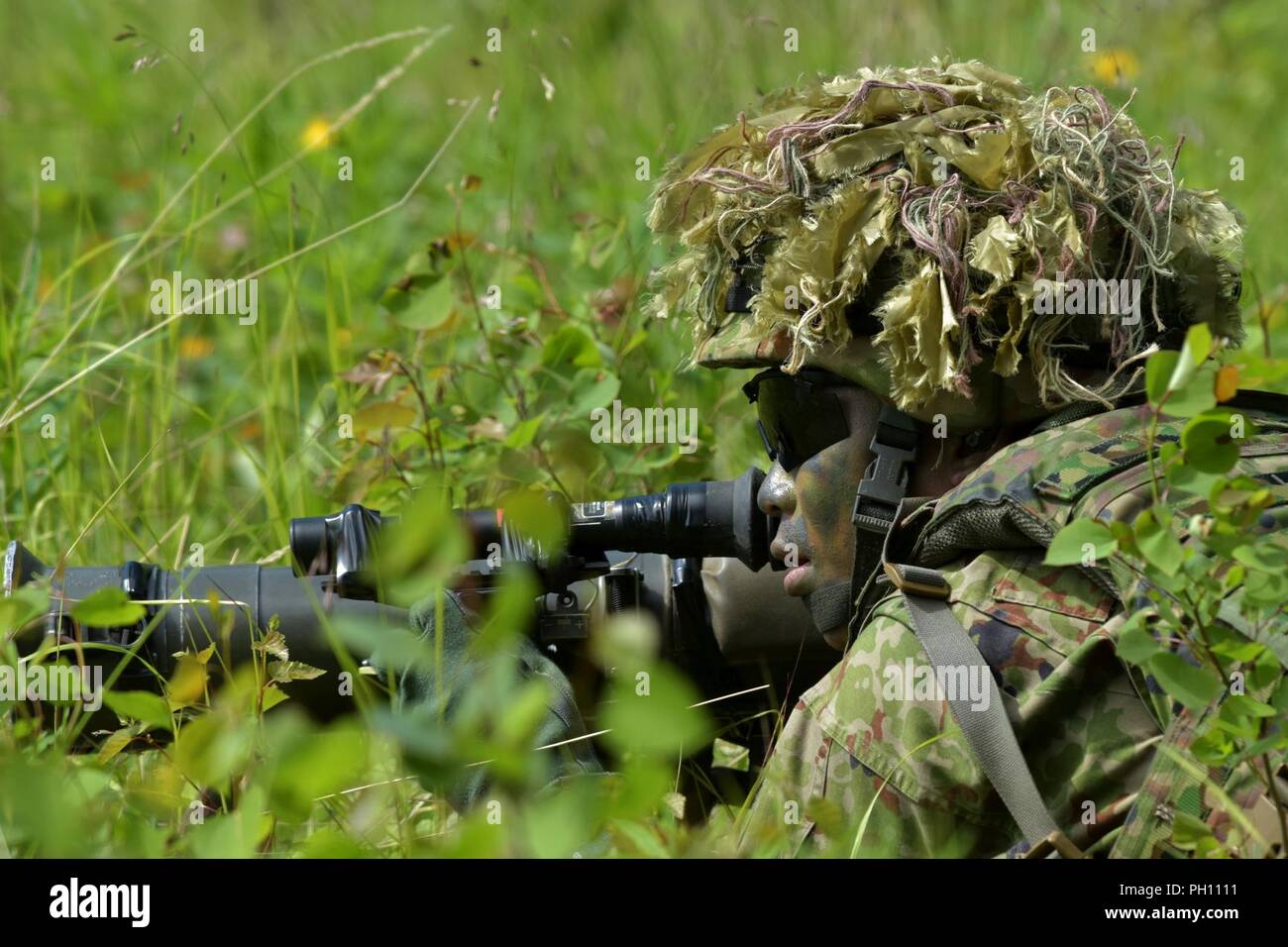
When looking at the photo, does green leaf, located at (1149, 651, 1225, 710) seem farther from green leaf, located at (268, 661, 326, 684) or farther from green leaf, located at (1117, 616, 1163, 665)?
green leaf, located at (268, 661, 326, 684)

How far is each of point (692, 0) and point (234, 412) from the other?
231 centimetres

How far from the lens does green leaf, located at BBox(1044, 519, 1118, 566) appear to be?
1251mm

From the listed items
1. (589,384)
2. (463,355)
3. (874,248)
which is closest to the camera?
(874,248)

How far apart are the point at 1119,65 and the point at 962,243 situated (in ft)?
8.54

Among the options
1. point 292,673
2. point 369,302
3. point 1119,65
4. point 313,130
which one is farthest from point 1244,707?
point 313,130

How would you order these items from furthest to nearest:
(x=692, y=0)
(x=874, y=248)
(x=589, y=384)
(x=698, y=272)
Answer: (x=692, y=0), (x=589, y=384), (x=698, y=272), (x=874, y=248)

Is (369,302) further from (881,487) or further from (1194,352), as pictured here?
(1194,352)

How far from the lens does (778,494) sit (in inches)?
79.7

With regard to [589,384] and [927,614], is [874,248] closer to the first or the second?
[927,614]

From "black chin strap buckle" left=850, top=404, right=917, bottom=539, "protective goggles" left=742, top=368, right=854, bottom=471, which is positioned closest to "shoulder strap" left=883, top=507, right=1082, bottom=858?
"black chin strap buckle" left=850, top=404, right=917, bottom=539

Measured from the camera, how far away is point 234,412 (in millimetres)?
3623

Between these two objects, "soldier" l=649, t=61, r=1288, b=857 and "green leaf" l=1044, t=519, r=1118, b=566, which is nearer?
"green leaf" l=1044, t=519, r=1118, b=566

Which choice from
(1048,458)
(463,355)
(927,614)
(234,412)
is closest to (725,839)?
(927,614)

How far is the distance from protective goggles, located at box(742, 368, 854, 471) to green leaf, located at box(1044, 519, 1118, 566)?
0.68 meters
